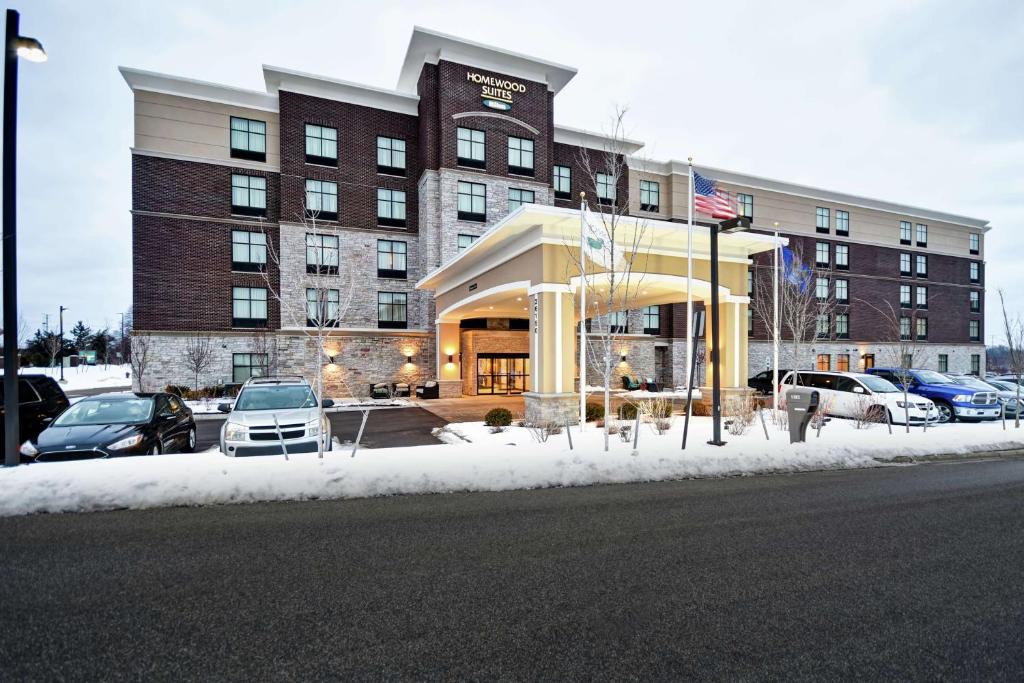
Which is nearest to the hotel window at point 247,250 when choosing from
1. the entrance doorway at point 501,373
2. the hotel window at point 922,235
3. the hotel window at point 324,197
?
the hotel window at point 324,197

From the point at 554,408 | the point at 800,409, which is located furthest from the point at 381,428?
the point at 800,409

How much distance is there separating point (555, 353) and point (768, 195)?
103 feet

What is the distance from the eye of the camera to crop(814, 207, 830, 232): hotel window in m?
38.3

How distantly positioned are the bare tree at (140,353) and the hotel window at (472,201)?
1679 centimetres

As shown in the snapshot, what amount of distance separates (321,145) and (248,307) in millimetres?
Result: 9647

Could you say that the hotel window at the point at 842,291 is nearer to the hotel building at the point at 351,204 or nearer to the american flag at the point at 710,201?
the hotel building at the point at 351,204

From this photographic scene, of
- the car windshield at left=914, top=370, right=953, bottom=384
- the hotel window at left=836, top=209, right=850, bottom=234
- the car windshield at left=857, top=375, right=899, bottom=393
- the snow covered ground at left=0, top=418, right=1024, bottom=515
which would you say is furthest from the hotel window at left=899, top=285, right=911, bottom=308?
the snow covered ground at left=0, top=418, right=1024, bottom=515

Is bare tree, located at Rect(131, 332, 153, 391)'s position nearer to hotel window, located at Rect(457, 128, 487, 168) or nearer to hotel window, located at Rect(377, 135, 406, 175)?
hotel window, located at Rect(377, 135, 406, 175)

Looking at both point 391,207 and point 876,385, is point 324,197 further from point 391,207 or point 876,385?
point 876,385

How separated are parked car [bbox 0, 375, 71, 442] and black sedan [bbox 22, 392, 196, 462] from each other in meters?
0.90

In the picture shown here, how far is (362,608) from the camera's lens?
3.60m

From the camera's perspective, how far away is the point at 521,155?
1111 inches

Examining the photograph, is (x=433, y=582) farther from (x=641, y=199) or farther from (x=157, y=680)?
(x=641, y=199)

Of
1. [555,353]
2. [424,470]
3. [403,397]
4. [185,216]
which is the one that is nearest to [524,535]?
[424,470]
